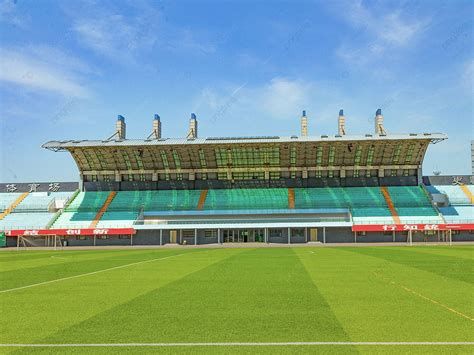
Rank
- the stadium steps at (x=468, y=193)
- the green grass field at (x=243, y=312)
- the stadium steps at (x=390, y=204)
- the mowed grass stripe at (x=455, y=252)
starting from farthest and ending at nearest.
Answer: the stadium steps at (x=468, y=193)
the stadium steps at (x=390, y=204)
the mowed grass stripe at (x=455, y=252)
the green grass field at (x=243, y=312)

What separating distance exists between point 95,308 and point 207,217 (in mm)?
52311

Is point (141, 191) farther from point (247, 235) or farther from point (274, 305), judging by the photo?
point (274, 305)

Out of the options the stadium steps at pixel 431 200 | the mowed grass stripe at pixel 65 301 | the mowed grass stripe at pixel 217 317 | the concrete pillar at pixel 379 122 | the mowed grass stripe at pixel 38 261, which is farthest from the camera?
the concrete pillar at pixel 379 122

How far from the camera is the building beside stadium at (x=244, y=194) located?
199 feet

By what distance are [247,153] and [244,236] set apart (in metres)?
13.7

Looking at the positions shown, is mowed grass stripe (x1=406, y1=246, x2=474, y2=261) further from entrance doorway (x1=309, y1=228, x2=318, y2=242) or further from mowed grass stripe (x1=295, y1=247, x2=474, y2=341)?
entrance doorway (x1=309, y1=228, x2=318, y2=242)

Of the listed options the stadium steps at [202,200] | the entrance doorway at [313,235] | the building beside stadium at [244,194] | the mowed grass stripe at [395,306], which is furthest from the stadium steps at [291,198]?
the mowed grass stripe at [395,306]

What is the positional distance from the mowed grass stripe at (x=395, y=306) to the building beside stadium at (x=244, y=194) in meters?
42.3

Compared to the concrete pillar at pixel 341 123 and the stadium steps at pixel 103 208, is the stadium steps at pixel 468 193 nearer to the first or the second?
the concrete pillar at pixel 341 123

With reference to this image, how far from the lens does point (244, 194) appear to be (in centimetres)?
6812

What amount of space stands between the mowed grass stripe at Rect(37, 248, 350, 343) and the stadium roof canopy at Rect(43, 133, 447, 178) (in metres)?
50.3

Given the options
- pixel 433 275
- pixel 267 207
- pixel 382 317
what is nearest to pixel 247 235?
pixel 267 207

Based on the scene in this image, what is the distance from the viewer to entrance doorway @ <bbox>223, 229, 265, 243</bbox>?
62.4m

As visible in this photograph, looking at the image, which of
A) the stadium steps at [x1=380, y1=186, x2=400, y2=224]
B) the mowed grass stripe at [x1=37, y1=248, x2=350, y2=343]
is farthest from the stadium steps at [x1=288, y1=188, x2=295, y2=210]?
the mowed grass stripe at [x1=37, y1=248, x2=350, y2=343]
